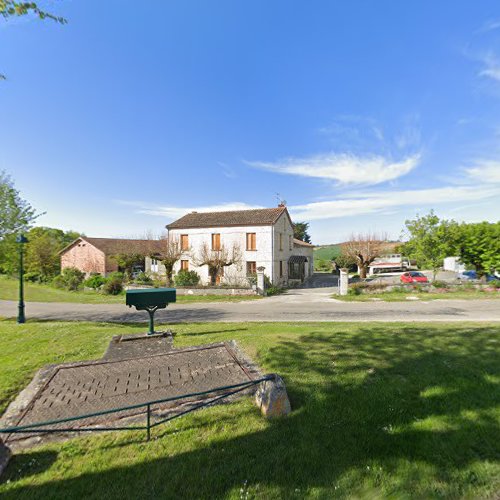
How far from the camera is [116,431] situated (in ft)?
11.8

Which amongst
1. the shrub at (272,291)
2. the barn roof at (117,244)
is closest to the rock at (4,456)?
the shrub at (272,291)

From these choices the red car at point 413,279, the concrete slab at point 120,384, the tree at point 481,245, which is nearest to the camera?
the concrete slab at point 120,384

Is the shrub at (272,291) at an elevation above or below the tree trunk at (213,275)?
below

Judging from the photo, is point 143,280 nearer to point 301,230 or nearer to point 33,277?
point 33,277

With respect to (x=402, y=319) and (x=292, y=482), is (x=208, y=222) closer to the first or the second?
(x=402, y=319)

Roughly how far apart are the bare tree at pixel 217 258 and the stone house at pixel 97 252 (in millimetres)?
9776

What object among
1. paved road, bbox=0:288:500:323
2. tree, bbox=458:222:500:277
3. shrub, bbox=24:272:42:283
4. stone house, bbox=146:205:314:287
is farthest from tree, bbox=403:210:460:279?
shrub, bbox=24:272:42:283

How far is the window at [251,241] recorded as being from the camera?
24.2 meters

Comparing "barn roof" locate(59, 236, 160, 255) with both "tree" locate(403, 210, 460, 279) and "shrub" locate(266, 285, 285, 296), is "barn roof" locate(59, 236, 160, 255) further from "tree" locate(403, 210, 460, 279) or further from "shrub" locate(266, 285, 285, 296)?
"tree" locate(403, 210, 460, 279)

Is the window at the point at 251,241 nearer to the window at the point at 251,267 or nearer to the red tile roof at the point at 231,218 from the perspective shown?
the red tile roof at the point at 231,218

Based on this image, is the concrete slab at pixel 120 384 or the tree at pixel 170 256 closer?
the concrete slab at pixel 120 384

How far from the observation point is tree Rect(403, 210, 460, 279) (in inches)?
766

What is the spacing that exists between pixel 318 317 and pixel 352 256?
19.8 metres

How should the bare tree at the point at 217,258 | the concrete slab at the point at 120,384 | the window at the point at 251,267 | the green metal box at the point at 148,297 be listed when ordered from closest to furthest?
1. the concrete slab at the point at 120,384
2. the green metal box at the point at 148,297
3. the bare tree at the point at 217,258
4. the window at the point at 251,267
